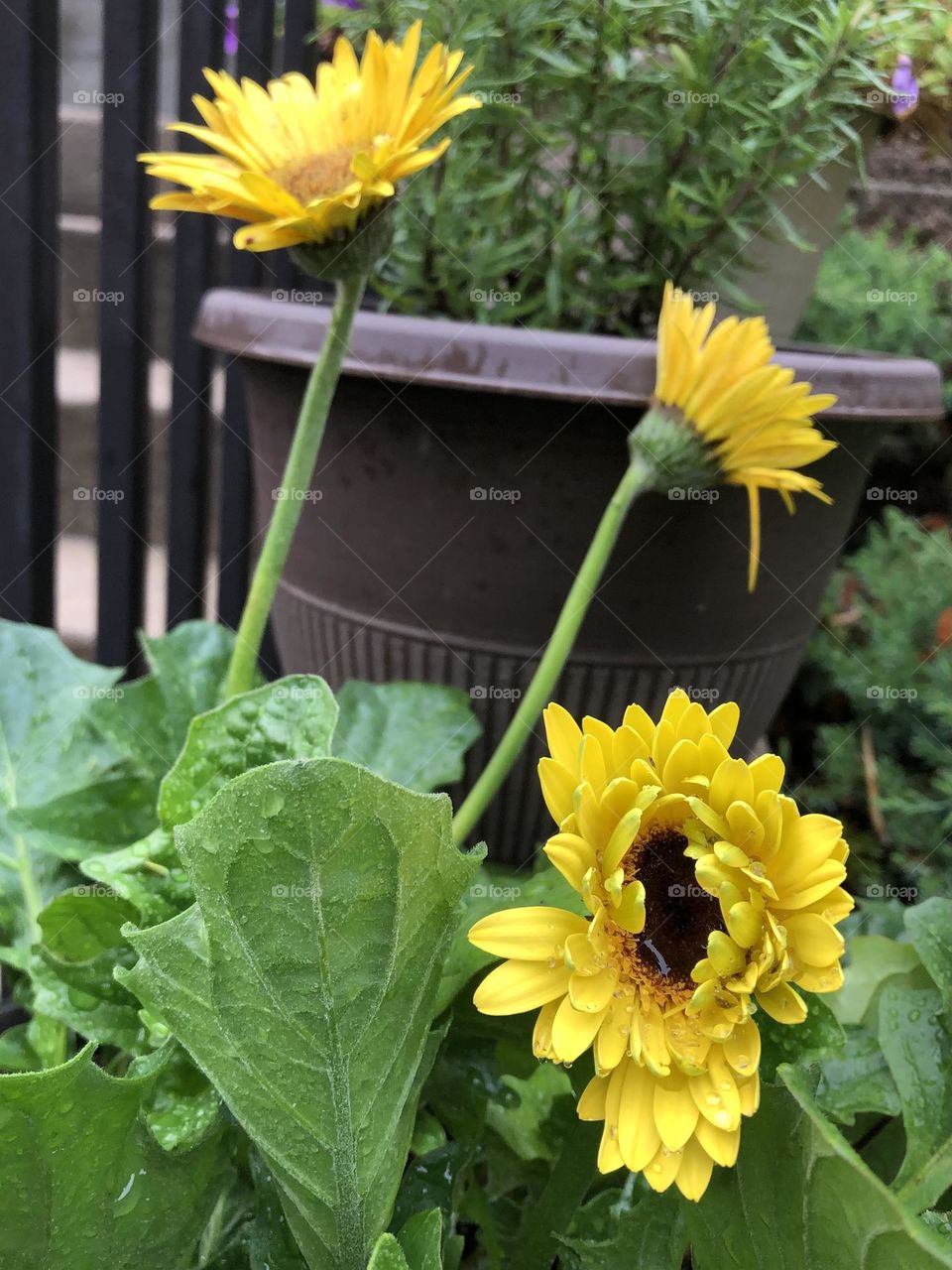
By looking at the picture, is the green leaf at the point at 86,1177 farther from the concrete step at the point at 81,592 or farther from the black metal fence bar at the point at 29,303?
the concrete step at the point at 81,592

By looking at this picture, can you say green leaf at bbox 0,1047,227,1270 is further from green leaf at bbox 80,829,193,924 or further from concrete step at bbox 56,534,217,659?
concrete step at bbox 56,534,217,659

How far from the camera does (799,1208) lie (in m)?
0.35

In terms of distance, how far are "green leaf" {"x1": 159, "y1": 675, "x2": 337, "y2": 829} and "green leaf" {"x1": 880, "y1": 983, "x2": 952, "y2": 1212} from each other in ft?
0.96

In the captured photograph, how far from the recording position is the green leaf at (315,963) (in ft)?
1.12

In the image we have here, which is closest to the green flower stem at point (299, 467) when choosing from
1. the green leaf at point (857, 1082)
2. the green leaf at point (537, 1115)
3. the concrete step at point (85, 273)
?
the green leaf at point (537, 1115)

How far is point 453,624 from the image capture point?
0.77 meters

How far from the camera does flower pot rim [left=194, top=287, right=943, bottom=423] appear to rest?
0.67 metres

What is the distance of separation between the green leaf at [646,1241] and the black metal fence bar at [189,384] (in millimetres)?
860

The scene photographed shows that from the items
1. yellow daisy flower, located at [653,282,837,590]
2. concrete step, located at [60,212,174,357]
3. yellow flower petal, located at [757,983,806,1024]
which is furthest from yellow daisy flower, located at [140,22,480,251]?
concrete step, located at [60,212,174,357]

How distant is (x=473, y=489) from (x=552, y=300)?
185 mm

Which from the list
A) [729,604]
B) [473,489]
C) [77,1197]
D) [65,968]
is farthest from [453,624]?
[77,1197]

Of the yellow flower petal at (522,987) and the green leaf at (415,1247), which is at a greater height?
the yellow flower petal at (522,987)

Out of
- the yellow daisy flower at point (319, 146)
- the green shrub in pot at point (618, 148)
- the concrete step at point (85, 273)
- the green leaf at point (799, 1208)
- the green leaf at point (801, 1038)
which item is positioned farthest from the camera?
the concrete step at point (85, 273)

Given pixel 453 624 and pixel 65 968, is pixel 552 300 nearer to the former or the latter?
pixel 453 624
